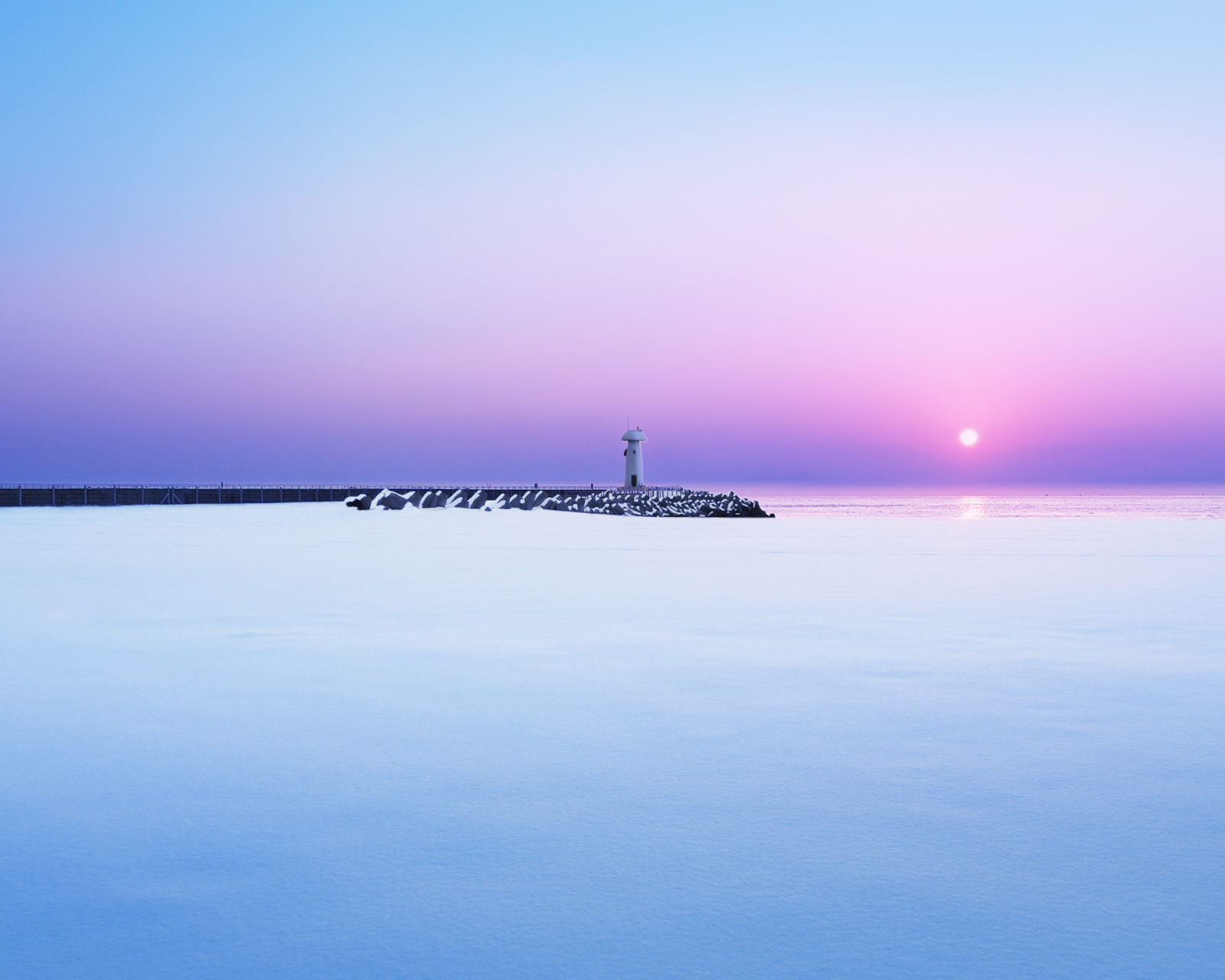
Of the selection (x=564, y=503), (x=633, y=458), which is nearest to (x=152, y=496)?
(x=564, y=503)

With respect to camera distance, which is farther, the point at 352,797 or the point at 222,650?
the point at 222,650

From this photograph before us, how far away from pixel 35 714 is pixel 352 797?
79.0 inches

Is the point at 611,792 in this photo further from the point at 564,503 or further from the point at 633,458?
the point at 633,458

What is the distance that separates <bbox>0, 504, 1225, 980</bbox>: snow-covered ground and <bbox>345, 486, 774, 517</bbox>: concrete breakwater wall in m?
24.4

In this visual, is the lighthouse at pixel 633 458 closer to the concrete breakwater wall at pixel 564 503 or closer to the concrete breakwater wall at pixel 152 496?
the concrete breakwater wall at pixel 564 503

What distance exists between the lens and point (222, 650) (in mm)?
5910

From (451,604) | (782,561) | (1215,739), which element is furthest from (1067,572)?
(1215,739)

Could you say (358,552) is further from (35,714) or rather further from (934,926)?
(934,926)

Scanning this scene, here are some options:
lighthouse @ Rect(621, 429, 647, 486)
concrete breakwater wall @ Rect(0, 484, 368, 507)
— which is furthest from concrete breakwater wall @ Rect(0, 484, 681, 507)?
lighthouse @ Rect(621, 429, 647, 486)

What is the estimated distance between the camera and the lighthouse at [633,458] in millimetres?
67562

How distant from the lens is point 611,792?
3184mm

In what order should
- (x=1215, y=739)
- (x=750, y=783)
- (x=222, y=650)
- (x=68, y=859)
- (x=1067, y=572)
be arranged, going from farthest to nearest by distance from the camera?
(x=1067, y=572) → (x=222, y=650) → (x=1215, y=739) → (x=750, y=783) → (x=68, y=859)

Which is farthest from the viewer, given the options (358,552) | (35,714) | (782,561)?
(358,552)

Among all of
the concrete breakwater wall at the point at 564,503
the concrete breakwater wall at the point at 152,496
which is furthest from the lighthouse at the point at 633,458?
the concrete breakwater wall at the point at 152,496
